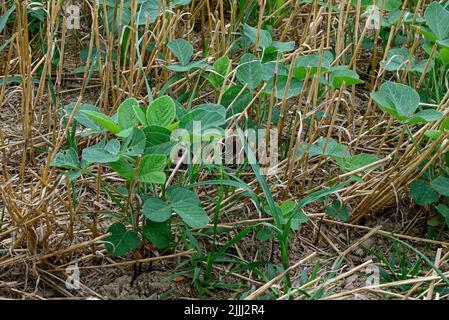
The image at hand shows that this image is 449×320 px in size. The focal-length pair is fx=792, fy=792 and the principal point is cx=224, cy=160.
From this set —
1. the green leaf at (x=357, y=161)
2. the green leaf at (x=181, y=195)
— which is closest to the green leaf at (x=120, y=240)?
the green leaf at (x=181, y=195)

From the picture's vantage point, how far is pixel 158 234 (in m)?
1.55

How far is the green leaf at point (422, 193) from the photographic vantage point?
1.73 metres

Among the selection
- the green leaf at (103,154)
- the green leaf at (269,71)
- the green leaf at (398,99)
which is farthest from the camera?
the green leaf at (269,71)

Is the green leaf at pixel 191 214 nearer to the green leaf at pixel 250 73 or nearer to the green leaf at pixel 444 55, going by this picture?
the green leaf at pixel 250 73

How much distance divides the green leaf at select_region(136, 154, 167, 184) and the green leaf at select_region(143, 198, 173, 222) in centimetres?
6

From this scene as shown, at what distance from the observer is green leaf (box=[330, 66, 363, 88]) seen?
5.74 ft

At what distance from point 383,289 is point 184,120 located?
1.76 ft

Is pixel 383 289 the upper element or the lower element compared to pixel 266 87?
lower

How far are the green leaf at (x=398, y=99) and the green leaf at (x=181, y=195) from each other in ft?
1.51

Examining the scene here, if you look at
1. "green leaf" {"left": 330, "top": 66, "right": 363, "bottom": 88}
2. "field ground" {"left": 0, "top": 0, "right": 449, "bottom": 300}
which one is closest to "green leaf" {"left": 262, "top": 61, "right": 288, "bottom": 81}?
"field ground" {"left": 0, "top": 0, "right": 449, "bottom": 300}

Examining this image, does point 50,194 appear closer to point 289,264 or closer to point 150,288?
point 150,288

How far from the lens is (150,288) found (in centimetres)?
160

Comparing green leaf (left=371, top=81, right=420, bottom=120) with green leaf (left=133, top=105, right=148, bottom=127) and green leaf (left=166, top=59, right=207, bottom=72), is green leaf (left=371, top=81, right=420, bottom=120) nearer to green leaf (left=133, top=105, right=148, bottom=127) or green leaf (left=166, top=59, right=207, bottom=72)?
green leaf (left=166, top=59, right=207, bottom=72)
